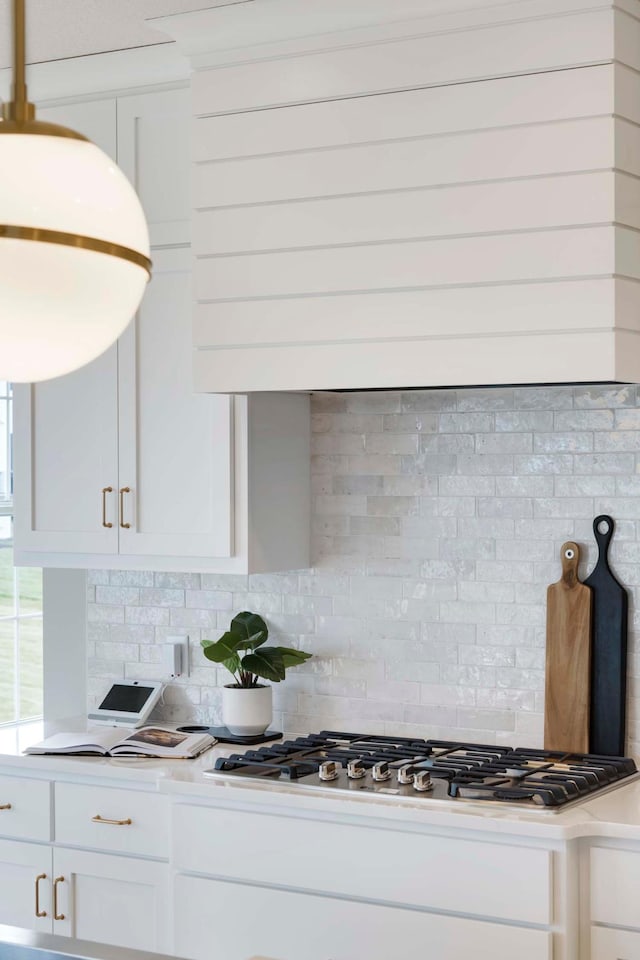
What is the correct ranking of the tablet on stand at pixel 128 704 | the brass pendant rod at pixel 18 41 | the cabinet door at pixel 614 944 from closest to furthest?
the brass pendant rod at pixel 18 41
the cabinet door at pixel 614 944
the tablet on stand at pixel 128 704

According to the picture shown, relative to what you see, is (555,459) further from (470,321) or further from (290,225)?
(290,225)

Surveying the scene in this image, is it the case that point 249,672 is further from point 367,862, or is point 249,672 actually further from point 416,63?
point 416,63

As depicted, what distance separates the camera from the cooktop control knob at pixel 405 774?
2836mm

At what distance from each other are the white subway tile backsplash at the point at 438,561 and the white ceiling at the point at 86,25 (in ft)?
3.64

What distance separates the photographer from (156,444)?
3.43 metres

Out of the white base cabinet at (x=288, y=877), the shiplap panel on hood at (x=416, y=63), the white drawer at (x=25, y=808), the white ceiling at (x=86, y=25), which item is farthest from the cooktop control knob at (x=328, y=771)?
the white ceiling at (x=86, y=25)

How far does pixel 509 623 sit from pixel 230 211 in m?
1.31

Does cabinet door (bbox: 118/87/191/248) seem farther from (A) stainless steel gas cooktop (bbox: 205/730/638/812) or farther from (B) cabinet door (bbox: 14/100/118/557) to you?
(A) stainless steel gas cooktop (bbox: 205/730/638/812)

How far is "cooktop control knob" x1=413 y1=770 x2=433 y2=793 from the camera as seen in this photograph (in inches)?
110

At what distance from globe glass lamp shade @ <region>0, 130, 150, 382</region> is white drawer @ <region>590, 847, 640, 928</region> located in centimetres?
186

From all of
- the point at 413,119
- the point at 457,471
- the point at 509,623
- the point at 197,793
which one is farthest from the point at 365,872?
the point at 413,119

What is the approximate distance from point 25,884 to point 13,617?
5.86 ft

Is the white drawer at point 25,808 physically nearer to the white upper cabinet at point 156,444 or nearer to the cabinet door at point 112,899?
the cabinet door at point 112,899

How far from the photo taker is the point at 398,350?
2928mm
